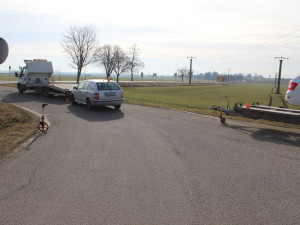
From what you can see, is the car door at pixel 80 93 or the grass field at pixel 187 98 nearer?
the car door at pixel 80 93

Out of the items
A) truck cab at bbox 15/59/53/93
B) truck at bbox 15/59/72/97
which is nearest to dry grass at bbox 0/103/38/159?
truck at bbox 15/59/72/97

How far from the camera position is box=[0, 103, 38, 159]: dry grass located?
6.97 metres

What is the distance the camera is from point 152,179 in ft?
16.4

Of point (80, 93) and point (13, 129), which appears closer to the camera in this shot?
point (13, 129)

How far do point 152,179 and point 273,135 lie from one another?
573cm

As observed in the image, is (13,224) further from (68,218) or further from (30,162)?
(30,162)

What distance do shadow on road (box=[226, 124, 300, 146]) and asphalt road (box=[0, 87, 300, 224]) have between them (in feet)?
0.21

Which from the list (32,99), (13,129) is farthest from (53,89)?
(13,129)

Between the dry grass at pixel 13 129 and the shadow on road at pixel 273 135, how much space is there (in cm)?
689

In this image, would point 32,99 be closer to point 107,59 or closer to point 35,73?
point 35,73

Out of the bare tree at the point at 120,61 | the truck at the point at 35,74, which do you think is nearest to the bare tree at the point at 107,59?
the bare tree at the point at 120,61

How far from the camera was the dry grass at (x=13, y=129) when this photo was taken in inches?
274

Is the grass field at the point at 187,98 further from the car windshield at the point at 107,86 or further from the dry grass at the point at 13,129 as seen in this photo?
the dry grass at the point at 13,129

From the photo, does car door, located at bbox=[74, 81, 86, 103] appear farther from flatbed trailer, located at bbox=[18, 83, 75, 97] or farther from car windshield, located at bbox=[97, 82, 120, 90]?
flatbed trailer, located at bbox=[18, 83, 75, 97]
